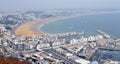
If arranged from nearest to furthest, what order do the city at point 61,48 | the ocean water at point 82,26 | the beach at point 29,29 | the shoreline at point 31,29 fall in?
the city at point 61,48
the beach at point 29,29
the shoreline at point 31,29
the ocean water at point 82,26

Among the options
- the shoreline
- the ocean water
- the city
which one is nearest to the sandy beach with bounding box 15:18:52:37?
the shoreline

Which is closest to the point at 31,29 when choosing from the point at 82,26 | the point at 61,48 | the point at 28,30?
the point at 28,30

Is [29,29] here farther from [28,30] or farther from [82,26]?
[82,26]

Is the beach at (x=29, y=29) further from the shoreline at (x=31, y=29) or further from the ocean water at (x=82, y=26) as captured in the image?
the ocean water at (x=82, y=26)

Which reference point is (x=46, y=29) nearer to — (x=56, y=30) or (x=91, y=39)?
(x=56, y=30)

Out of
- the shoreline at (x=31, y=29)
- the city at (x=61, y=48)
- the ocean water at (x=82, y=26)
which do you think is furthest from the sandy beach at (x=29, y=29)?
the ocean water at (x=82, y=26)

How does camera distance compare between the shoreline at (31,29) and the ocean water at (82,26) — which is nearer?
the shoreline at (31,29)

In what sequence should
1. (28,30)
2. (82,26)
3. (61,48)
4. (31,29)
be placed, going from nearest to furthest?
(61,48) → (28,30) → (31,29) → (82,26)

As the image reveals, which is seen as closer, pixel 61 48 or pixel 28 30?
pixel 61 48

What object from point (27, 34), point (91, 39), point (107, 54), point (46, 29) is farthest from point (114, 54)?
point (46, 29)
